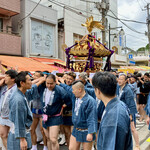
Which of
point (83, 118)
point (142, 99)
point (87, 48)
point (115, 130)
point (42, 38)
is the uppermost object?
point (42, 38)

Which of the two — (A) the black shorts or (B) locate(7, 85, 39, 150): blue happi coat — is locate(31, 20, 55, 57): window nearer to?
(A) the black shorts

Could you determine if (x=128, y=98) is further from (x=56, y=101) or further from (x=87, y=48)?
(x=87, y=48)

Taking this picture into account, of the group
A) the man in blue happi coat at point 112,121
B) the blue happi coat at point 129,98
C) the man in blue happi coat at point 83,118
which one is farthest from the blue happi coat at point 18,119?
the blue happi coat at point 129,98

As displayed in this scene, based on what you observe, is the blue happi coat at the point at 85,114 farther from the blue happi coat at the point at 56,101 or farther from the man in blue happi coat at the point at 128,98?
the man in blue happi coat at the point at 128,98

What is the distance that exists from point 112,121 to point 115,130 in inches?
2.9

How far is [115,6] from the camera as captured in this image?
26.5m

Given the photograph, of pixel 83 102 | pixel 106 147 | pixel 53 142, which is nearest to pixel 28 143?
pixel 53 142

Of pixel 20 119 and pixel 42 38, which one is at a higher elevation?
pixel 42 38

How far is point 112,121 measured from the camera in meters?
1.40


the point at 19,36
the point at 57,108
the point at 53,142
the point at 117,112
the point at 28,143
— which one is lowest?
the point at 53,142

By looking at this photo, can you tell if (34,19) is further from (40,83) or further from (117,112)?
(117,112)

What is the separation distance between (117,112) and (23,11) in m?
13.9

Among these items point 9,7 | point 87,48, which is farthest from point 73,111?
point 9,7

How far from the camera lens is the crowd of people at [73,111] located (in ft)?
4.76
